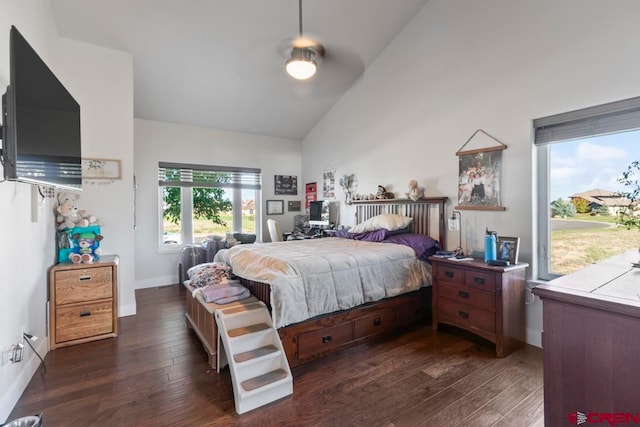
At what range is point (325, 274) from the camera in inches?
97.2

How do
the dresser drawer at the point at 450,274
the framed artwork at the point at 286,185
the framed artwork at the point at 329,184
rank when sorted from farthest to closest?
the framed artwork at the point at 286,185 → the framed artwork at the point at 329,184 → the dresser drawer at the point at 450,274

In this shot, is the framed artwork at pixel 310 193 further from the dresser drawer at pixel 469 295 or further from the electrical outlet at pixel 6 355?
the electrical outlet at pixel 6 355

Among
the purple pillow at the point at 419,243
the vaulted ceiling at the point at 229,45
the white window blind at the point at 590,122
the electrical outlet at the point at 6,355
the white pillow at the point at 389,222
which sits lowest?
the electrical outlet at the point at 6,355

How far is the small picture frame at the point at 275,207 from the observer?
5.84 metres

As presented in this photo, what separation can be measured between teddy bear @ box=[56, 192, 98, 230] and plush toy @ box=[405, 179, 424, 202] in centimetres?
357

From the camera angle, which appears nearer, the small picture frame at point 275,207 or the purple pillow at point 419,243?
the purple pillow at point 419,243

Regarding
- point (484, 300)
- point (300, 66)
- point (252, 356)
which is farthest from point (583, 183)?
point (252, 356)

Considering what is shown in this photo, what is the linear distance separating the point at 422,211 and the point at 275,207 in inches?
121

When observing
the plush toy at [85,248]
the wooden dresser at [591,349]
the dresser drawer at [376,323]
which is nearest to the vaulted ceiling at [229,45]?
the plush toy at [85,248]

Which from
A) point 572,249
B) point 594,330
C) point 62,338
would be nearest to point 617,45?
point 572,249

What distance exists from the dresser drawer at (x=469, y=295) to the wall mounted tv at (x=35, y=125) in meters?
3.16

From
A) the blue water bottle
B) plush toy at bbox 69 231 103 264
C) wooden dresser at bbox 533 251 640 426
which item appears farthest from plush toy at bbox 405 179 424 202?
plush toy at bbox 69 231 103 264

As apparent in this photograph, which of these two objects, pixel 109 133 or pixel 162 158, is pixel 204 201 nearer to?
pixel 162 158

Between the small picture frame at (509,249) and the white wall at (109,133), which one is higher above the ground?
the white wall at (109,133)
